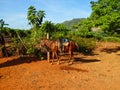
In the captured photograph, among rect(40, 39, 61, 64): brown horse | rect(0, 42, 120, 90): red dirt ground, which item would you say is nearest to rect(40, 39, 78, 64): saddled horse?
rect(40, 39, 61, 64): brown horse

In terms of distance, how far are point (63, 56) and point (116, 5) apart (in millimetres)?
5680

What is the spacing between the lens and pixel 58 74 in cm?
1316

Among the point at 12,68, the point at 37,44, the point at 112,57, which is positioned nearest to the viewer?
the point at 12,68

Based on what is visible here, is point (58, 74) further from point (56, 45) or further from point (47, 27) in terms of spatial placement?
point (47, 27)

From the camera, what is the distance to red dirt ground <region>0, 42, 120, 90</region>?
11.1m

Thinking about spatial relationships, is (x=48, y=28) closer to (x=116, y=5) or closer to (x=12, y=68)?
(x=116, y=5)

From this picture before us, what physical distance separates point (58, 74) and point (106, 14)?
28.2 ft

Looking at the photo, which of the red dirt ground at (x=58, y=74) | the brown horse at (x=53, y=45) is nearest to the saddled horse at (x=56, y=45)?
the brown horse at (x=53, y=45)

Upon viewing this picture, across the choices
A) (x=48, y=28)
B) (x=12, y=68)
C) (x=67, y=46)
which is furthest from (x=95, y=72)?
(x=48, y=28)

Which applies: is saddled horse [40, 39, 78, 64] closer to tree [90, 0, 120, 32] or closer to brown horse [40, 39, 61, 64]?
brown horse [40, 39, 61, 64]

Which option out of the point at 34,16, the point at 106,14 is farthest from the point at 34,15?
the point at 106,14

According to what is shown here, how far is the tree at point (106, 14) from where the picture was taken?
19.0m

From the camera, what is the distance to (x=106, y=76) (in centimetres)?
1312

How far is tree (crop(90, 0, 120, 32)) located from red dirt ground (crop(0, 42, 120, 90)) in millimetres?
2913
